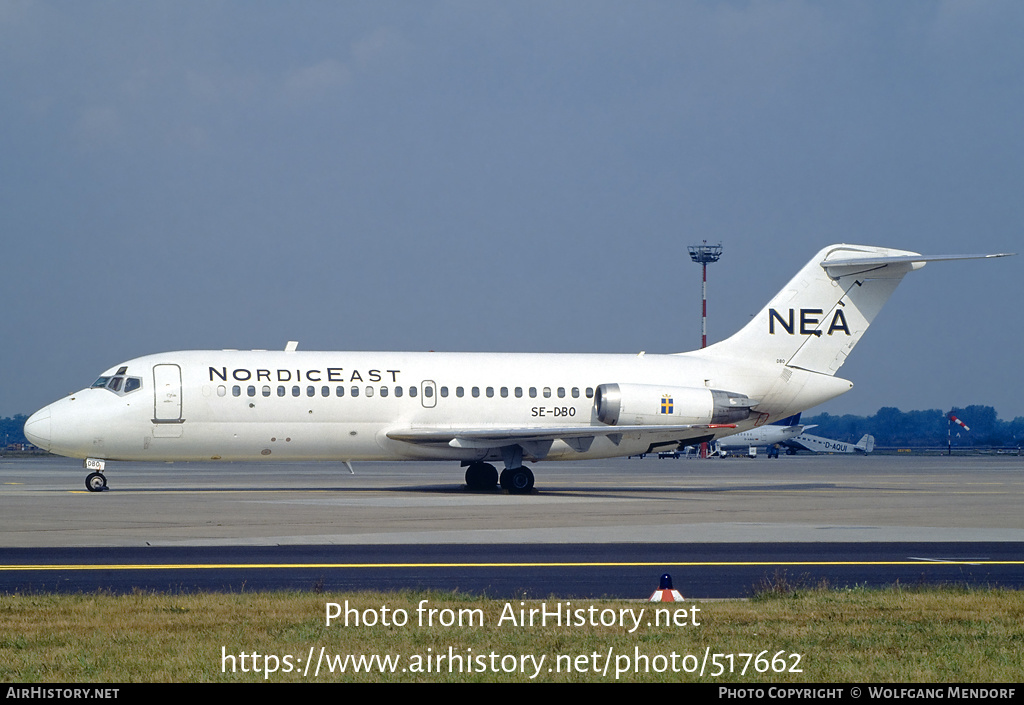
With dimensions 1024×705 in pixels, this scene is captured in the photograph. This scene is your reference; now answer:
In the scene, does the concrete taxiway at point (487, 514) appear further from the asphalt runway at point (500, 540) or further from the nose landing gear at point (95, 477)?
the nose landing gear at point (95, 477)

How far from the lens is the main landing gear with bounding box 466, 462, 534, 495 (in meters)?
32.3

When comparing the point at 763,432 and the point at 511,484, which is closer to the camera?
the point at 511,484

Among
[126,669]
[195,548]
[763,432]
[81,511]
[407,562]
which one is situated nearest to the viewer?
[126,669]

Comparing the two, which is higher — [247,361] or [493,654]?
[247,361]

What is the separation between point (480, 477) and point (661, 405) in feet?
18.7

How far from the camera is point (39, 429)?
29750mm

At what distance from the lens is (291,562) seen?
15406mm

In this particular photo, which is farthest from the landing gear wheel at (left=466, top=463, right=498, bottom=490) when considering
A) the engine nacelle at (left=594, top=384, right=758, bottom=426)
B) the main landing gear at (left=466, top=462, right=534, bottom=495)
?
the engine nacelle at (left=594, top=384, right=758, bottom=426)

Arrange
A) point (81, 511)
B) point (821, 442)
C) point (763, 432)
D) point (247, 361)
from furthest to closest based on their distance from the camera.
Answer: point (821, 442) → point (763, 432) → point (247, 361) → point (81, 511)

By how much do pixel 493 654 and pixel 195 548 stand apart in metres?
9.49

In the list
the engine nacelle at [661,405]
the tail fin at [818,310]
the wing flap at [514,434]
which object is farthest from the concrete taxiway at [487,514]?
the tail fin at [818,310]

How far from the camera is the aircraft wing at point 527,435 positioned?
31.4 metres

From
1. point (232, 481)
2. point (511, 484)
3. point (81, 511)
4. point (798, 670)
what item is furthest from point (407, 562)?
point (232, 481)

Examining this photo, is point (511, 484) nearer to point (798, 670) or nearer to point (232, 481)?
point (232, 481)
